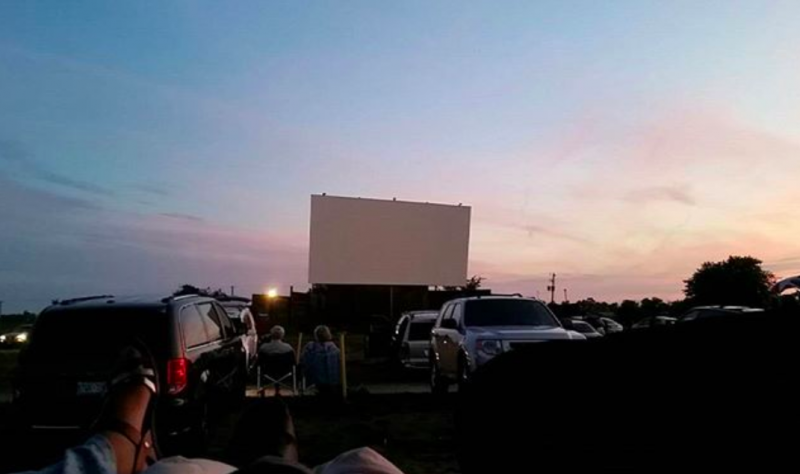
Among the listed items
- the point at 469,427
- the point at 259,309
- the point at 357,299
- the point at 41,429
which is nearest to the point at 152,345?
the point at 41,429

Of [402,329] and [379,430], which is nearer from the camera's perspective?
[379,430]

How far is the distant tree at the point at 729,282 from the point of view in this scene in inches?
1319

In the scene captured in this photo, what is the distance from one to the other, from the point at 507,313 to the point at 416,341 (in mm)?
6026

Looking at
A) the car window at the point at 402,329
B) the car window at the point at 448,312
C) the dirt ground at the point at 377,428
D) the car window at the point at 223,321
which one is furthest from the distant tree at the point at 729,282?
the car window at the point at 223,321

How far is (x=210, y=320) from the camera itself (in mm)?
9945

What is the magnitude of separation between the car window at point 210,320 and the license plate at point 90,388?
1814mm

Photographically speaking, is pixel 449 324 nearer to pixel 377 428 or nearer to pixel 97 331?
pixel 377 428

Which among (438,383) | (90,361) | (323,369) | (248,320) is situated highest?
(248,320)

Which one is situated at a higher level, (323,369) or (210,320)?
(210,320)

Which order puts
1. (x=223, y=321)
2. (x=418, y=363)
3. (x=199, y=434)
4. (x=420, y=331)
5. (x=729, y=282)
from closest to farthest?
(x=199, y=434)
(x=223, y=321)
(x=418, y=363)
(x=420, y=331)
(x=729, y=282)

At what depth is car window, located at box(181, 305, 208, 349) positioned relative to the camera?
8190mm

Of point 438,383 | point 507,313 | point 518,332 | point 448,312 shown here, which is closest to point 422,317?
Answer: point 438,383

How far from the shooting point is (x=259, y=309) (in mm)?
41906

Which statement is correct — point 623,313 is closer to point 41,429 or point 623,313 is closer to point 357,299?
point 357,299
